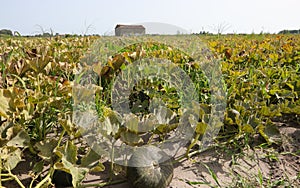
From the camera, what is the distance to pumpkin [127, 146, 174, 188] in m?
1.19

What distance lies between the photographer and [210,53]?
10.2 feet

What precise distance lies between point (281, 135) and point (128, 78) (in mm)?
942

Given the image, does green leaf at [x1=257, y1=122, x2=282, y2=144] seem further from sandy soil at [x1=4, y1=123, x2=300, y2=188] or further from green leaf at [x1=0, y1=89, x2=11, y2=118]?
green leaf at [x1=0, y1=89, x2=11, y2=118]

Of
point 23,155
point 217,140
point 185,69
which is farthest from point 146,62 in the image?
Answer: point 23,155

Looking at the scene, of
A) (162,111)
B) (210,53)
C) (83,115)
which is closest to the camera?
(83,115)

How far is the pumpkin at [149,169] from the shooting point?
1.19 meters

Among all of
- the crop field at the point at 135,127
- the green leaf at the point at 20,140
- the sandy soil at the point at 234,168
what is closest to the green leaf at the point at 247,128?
the crop field at the point at 135,127

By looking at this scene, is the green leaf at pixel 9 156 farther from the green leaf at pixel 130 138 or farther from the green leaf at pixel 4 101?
→ the green leaf at pixel 130 138

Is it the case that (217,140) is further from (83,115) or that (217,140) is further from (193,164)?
(83,115)

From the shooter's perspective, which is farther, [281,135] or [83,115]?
[281,135]

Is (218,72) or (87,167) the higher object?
(218,72)

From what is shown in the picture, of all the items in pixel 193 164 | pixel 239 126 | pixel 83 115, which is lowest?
pixel 193 164

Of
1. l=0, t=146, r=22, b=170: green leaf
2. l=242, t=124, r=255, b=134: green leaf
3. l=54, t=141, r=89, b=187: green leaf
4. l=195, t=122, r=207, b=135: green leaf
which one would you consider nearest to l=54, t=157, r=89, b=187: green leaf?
l=54, t=141, r=89, b=187: green leaf

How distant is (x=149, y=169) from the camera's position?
3.97ft
